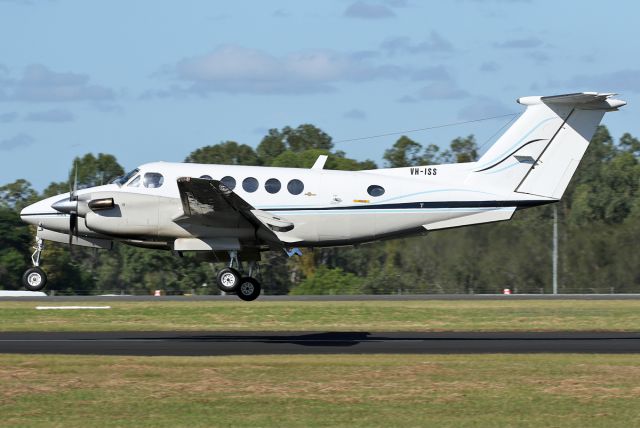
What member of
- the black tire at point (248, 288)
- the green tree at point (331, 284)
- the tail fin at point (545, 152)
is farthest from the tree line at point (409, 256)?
the tail fin at point (545, 152)

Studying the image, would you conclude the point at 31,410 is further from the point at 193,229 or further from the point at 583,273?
the point at 583,273

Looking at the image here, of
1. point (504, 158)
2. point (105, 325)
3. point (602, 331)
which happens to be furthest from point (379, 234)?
point (105, 325)

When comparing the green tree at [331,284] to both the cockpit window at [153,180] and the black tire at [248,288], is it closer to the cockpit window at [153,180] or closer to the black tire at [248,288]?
the black tire at [248,288]

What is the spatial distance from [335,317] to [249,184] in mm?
11387

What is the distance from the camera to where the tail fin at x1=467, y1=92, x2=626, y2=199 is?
2620 cm

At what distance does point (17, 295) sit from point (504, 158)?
3431 cm

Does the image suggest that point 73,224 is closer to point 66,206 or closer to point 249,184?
point 66,206

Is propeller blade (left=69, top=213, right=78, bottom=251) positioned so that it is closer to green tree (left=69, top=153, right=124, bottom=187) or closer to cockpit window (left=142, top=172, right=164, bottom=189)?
cockpit window (left=142, top=172, right=164, bottom=189)

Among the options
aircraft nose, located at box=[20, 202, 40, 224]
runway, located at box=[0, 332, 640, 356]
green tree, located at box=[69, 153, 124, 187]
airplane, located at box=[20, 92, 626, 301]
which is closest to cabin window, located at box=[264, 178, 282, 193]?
airplane, located at box=[20, 92, 626, 301]

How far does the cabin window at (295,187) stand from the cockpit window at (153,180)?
330 cm

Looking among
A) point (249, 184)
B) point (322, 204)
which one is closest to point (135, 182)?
point (249, 184)

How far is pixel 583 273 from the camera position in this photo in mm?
53750

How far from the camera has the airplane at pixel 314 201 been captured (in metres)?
25.3

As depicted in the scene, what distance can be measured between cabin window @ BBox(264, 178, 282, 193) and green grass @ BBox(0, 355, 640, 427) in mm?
4914
